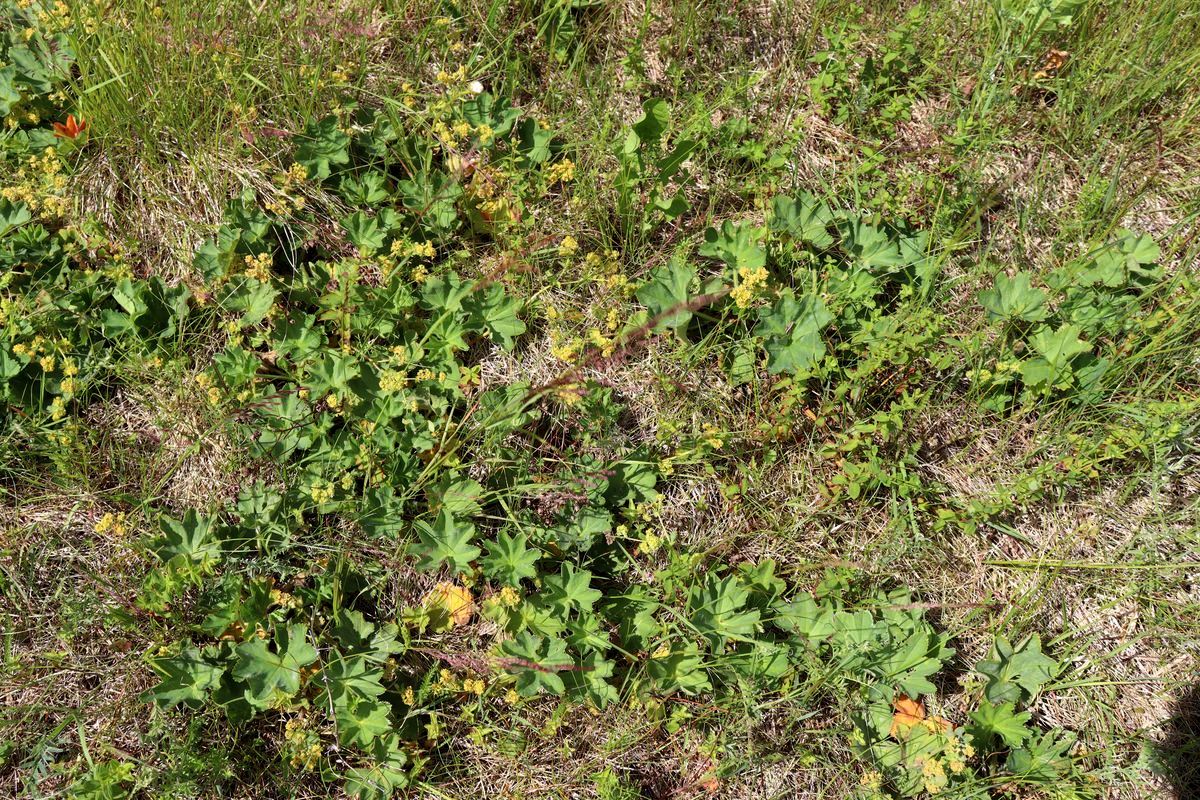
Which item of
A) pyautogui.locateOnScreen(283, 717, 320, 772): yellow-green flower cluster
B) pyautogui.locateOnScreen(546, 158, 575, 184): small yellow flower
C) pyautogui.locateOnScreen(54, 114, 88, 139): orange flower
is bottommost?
pyautogui.locateOnScreen(283, 717, 320, 772): yellow-green flower cluster

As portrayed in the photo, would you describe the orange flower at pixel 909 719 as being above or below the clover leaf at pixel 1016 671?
below

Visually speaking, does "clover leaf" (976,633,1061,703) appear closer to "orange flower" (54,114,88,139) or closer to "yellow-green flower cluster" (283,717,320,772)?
"yellow-green flower cluster" (283,717,320,772)

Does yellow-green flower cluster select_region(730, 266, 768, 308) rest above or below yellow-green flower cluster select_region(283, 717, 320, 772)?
above

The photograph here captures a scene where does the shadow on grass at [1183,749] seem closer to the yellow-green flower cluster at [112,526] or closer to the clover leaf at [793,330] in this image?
the clover leaf at [793,330]

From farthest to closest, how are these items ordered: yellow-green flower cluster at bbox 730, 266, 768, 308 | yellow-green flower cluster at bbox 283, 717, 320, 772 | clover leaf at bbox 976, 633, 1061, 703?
yellow-green flower cluster at bbox 730, 266, 768, 308 < clover leaf at bbox 976, 633, 1061, 703 < yellow-green flower cluster at bbox 283, 717, 320, 772

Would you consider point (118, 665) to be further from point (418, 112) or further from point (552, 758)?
point (418, 112)

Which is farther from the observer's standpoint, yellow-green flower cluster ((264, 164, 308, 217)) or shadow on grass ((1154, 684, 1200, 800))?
yellow-green flower cluster ((264, 164, 308, 217))

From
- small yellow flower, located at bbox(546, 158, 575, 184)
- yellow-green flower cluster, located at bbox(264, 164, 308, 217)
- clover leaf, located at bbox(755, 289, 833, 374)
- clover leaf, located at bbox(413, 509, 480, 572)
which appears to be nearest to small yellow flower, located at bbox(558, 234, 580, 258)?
small yellow flower, located at bbox(546, 158, 575, 184)

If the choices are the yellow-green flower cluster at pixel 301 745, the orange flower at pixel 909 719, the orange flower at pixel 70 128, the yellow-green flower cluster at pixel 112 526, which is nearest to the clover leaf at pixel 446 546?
the yellow-green flower cluster at pixel 301 745

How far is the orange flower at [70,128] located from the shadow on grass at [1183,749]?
4029 mm

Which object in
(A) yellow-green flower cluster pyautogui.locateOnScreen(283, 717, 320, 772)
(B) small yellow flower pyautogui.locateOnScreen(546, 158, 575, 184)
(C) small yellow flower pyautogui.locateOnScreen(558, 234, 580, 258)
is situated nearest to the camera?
(A) yellow-green flower cluster pyautogui.locateOnScreen(283, 717, 320, 772)

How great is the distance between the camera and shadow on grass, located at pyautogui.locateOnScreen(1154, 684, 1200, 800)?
106 inches

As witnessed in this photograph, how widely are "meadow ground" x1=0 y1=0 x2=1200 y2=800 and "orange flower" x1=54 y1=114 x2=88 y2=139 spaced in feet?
0.05

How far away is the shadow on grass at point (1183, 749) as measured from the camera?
270 cm
